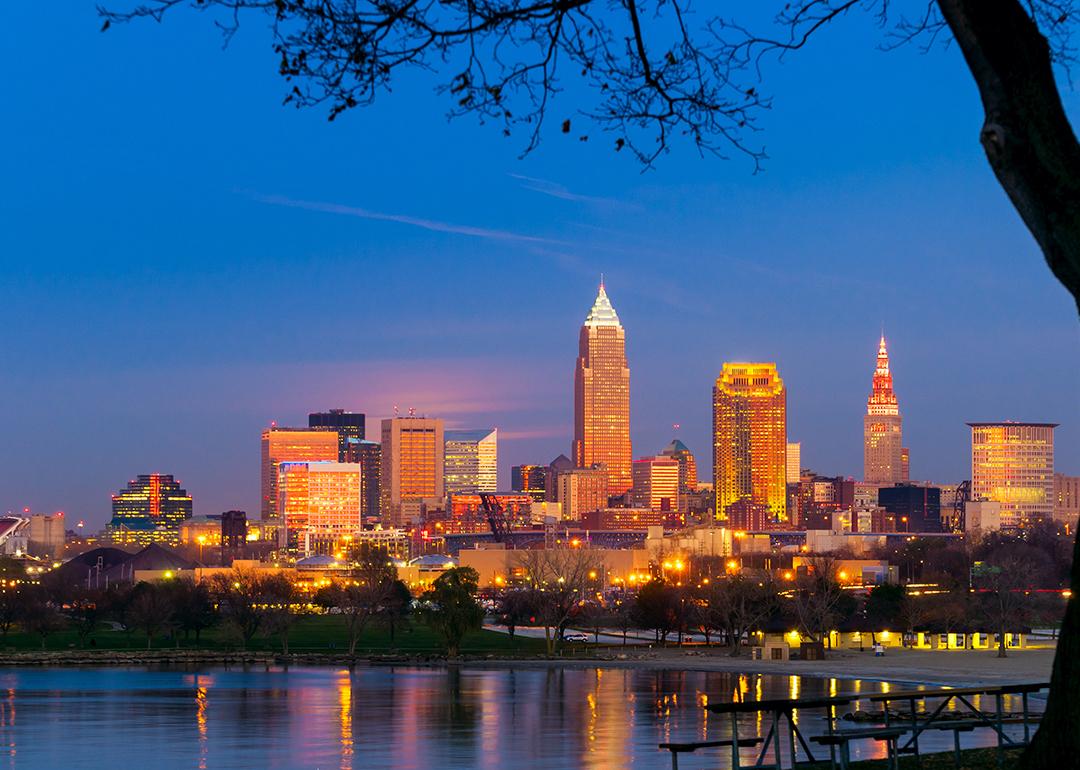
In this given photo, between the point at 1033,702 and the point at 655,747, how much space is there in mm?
16724

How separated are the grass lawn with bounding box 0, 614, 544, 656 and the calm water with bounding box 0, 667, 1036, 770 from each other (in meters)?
15.5

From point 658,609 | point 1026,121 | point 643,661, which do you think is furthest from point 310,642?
point 1026,121

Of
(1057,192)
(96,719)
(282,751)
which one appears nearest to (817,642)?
(96,719)

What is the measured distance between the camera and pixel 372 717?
47156 millimetres

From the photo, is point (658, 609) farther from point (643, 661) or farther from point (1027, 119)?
point (1027, 119)

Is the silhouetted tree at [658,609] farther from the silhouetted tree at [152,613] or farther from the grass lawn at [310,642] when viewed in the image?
the silhouetted tree at [152,613]

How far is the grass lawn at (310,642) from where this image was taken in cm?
8988

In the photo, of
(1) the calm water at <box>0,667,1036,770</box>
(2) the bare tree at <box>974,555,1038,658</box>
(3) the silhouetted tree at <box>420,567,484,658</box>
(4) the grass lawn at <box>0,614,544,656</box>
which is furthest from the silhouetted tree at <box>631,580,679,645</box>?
(1) the calm water at <box>0,667,1036,770</box>

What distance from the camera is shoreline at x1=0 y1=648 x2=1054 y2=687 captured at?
230ft

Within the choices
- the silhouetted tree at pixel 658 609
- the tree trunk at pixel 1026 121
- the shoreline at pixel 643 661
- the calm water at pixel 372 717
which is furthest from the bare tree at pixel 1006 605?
the tree trunk at pixel 1026 121

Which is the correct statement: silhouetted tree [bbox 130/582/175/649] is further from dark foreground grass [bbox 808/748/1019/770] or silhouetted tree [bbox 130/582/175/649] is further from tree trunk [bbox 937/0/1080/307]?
tree trunk [bbox 937/0/1080/307]

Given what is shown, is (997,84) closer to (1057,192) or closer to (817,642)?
(1057,192)

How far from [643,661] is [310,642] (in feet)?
80.4

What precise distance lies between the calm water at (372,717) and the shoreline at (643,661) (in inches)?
169
